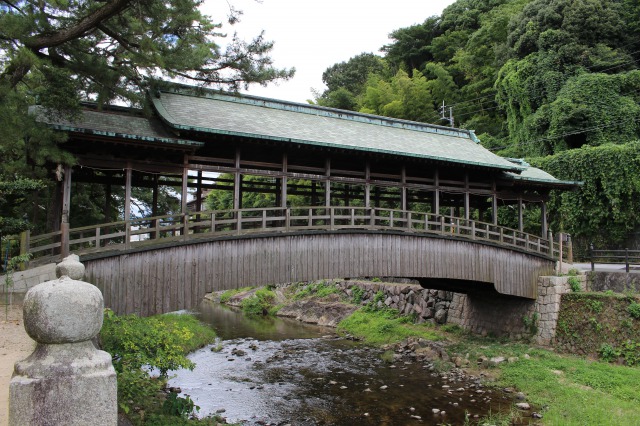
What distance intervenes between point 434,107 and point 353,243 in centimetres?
3379

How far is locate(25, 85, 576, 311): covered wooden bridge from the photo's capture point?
11305mm

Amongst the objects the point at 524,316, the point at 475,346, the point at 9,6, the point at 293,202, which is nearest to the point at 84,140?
the point at 9,6

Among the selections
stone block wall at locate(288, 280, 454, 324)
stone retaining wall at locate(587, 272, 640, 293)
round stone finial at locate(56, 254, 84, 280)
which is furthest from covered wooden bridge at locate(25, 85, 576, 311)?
round stone finial at locate(56, 254, 84, 280)

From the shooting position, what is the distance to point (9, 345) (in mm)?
7809

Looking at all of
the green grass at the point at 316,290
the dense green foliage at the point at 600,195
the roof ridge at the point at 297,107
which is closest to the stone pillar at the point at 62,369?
the roof ridge at the point at 297,107

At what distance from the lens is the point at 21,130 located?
29.7ft

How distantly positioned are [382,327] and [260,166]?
1199 centimetres

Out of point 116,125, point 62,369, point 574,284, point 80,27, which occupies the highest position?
point 80,27

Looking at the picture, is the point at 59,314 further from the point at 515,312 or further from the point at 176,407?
the point at 515,312

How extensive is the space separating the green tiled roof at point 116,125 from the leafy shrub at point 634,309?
14.7m

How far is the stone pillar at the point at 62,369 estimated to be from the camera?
230 cm

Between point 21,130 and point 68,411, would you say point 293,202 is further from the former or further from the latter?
point 68,411

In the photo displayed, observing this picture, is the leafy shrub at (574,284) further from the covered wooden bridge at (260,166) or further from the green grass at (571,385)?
the green grass at (571,385)

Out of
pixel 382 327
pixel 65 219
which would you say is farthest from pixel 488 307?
pixel 65 219
